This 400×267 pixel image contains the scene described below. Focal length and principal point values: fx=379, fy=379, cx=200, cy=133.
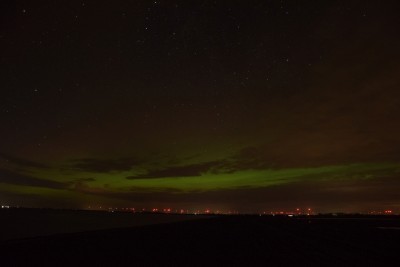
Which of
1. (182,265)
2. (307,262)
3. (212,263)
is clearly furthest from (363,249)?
(182,265)

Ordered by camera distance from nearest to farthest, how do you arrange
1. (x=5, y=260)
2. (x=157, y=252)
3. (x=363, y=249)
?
1. (x=5, y=260)
2. (x=157, y=252)
3. (x=363, y=249)

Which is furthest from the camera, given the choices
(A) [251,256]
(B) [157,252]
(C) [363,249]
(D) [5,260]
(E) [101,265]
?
(C) [363,249]

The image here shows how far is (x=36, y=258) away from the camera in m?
18.8

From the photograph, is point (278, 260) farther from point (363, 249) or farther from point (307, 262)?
point (363, 249)

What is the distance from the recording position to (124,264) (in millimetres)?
17141

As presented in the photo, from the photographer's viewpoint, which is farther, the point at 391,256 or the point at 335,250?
the point at 335,250

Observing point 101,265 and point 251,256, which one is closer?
point 101,265

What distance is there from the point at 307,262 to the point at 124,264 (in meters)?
8.40

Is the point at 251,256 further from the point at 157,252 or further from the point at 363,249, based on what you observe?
the point at 363,249

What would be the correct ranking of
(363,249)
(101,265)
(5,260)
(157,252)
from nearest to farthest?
(101,265) < (5,260) < (157,252) < (363,249)

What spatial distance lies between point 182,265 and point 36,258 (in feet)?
24.8

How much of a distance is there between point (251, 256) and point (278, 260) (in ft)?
6.53

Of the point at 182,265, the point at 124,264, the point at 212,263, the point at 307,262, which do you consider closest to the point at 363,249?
the point at 307,262

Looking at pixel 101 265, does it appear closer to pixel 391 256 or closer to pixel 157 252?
pixel 157 252
